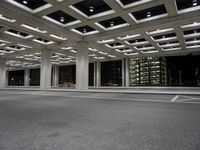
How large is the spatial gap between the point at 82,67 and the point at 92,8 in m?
8.60

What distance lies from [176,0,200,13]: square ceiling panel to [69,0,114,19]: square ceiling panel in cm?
562

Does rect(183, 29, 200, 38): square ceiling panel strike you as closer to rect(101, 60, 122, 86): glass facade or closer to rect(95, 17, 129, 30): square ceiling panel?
rect(95, 17, 129, 30): square ceiling panel

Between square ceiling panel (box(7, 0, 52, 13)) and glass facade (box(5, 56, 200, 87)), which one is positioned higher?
square ceiling panel (box(7, 0, 52, 13))

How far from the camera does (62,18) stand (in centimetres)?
1478

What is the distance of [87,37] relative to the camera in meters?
19.2

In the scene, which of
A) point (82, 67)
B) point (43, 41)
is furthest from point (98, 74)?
point (43, 41)

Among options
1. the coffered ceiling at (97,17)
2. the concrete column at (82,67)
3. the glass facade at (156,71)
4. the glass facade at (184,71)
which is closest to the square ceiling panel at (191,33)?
the coffered ceiling at (97,17)

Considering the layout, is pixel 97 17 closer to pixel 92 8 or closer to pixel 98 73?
pixel 92 8

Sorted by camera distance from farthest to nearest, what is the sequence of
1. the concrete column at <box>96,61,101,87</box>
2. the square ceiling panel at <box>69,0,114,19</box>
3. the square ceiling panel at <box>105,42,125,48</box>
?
the concrete column at <box>96,61,101,87</box>, the square ceiling panel at <box>105,42,125,48</box>, the square ceiling panel at <box>69,0,114,19</box>

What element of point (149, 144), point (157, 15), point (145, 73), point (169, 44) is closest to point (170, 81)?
point (145, 73)

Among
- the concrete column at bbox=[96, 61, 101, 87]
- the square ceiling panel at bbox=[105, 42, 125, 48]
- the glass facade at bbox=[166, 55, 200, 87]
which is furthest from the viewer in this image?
the concrete column at bbox=[96, 61, 101, 87]

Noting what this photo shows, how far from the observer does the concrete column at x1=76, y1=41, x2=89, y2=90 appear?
64.5 feet

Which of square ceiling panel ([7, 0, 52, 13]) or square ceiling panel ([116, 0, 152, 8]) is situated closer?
square ceiling panel ([116, 0, 152, 8])

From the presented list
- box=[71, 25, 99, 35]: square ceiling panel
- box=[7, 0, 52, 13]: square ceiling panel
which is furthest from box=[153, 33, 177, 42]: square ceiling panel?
box=[7, 0, 52, 13]: square ceiling panel
